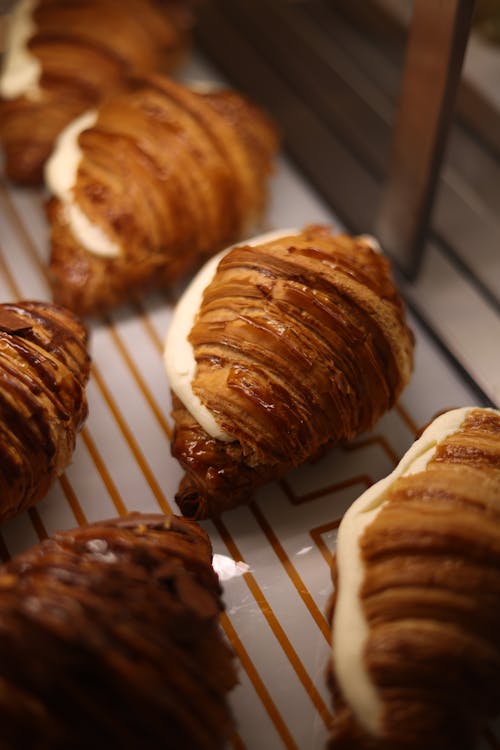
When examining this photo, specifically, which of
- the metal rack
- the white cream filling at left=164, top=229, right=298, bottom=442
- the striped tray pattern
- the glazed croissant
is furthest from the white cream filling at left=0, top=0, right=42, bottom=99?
the glazed croissant

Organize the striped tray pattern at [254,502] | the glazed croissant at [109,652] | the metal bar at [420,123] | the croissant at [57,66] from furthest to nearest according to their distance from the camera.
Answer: the croissant at [57,66] < the metal bar at [420,123] < the striped tray pattern at [254,502] < the glazed croissant at [109,652]

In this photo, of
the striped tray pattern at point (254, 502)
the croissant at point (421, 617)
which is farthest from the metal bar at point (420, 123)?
the croissant at point (421, 617)

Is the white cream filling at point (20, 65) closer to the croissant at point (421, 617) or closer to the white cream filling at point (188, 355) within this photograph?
the white cream filling at point (188, 355)

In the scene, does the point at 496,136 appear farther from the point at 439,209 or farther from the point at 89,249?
the point at 89,249

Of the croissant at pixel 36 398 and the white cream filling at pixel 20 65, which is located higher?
the white cream filling at pixel 20 65

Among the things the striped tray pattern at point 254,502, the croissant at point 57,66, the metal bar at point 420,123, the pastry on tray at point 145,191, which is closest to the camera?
the striped tray pattern at point 254,502

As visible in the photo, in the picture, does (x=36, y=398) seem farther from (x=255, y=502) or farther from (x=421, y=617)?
(x=421, y=617)

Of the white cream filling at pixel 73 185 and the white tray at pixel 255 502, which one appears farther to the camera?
the white cream filling at pixel 73 185

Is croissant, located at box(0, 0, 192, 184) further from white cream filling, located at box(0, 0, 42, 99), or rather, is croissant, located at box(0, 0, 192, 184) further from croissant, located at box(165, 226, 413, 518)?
croissant, located at box(165, 226, 413, 518)
